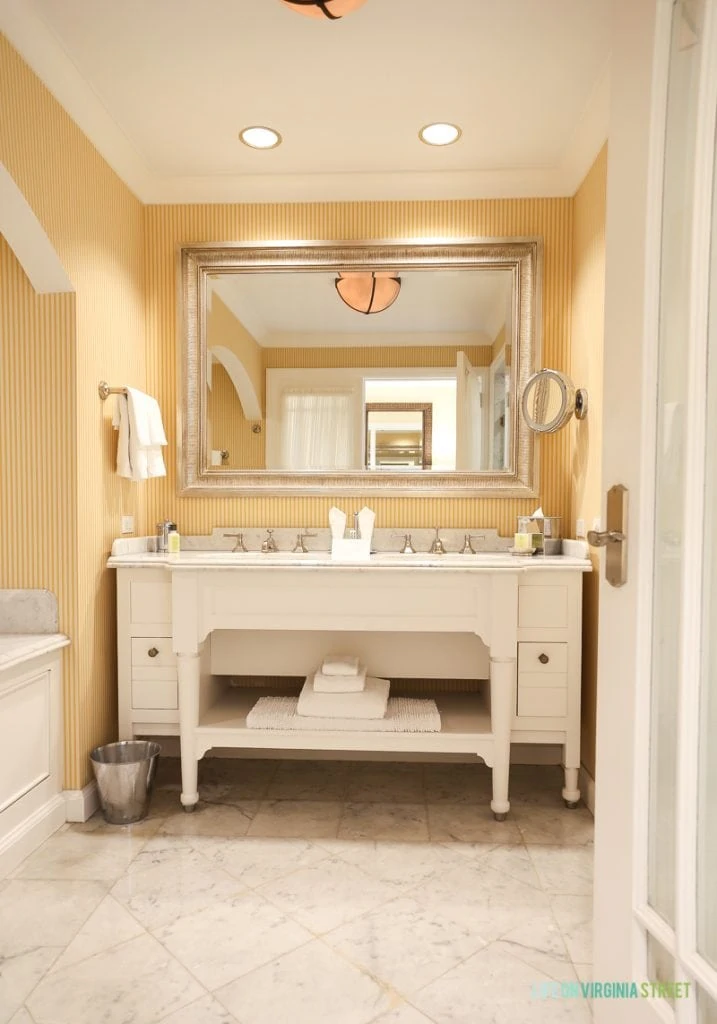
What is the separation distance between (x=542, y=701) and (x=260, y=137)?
2256 millimetres

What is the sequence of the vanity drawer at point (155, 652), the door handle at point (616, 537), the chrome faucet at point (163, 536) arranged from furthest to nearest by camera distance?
the chrome faucet at point (163, 536) → the vanity drawer at point (155, 652) → the door handle at point (616, 537)

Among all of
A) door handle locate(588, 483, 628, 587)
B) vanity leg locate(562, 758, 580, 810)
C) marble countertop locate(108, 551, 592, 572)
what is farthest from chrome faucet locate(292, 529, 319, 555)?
door handle locate(588, 483, 628, 587)

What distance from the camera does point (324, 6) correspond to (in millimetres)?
1542

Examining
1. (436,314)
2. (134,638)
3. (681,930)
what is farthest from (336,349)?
(681,930)

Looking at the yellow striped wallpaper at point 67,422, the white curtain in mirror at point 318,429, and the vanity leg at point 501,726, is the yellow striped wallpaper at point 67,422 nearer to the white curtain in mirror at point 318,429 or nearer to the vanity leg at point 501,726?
the white curtain in mirror at point 318,429

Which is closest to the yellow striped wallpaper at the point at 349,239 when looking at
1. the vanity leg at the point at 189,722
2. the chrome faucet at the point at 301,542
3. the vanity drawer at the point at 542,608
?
the chrome faucet at the point at 301,542

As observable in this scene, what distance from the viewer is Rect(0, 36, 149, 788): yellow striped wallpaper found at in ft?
7.14

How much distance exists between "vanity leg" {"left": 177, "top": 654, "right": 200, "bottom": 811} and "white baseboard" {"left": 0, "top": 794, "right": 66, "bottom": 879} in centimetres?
40

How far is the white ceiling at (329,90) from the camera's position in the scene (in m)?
1.87

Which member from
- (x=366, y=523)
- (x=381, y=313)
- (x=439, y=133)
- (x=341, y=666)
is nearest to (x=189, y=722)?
(x=341, y=666)

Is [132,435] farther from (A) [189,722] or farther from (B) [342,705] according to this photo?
(B) [342,705]

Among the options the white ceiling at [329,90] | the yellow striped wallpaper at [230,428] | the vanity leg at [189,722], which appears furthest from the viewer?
the yellow striped wallpaper at [230,428]

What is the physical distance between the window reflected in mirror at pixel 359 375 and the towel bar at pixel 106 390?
45 cm

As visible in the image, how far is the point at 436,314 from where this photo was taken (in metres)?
2.79
